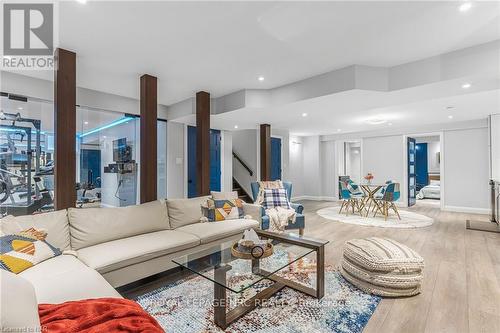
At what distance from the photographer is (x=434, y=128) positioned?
665 cm

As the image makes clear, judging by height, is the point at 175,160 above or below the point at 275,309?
above

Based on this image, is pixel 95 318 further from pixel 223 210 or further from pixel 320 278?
pixel 223 210

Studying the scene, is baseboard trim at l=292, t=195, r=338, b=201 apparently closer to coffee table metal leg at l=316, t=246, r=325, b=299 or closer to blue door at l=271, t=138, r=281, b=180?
blue door at l=271, t=138, r=281, b=180

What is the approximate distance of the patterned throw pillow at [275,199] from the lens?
438 centimetres

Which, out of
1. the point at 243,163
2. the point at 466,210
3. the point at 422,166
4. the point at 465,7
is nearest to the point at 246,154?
the point at 243,163

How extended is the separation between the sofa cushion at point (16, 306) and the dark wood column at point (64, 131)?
196cm

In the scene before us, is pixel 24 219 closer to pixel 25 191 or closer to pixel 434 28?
pixel 25 191

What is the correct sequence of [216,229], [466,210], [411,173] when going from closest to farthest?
1. [216,229]
2. [466,210]
3. [411,173]

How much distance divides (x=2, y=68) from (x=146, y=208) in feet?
8.84

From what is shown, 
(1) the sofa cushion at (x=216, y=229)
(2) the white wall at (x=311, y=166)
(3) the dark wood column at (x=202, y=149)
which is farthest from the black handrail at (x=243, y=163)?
(1) the sofa cushion at (x=216, y=229)

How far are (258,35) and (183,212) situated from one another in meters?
2.30

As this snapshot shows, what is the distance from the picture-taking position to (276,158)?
7746mm

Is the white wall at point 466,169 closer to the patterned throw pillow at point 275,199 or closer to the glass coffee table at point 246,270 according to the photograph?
the patterned throw pillow at point 275,199

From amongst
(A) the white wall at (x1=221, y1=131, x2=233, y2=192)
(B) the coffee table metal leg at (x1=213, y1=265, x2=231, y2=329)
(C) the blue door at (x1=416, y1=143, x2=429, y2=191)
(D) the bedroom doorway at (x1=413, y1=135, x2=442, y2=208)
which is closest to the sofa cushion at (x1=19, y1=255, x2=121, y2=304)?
(B) the coffee table metal leg at (x1=213, y1=265, x2=231, y2=329)
